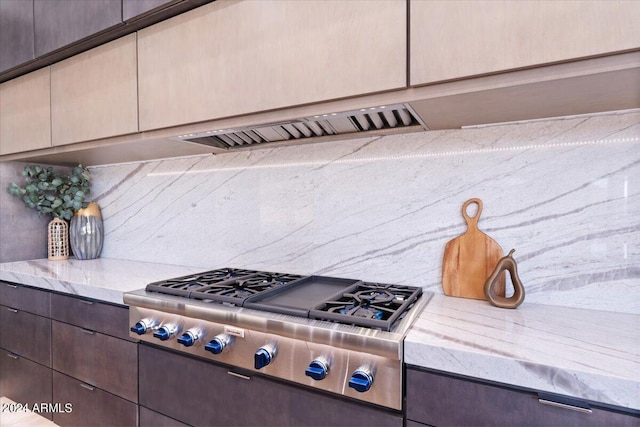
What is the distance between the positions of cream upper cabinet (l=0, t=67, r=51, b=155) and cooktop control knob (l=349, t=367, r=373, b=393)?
2.01m

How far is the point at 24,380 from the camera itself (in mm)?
1821

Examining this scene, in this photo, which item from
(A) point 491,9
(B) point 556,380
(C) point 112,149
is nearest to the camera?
(B) point 556,380

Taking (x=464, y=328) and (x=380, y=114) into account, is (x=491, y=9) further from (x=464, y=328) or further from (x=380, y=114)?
(x=464, y=328)

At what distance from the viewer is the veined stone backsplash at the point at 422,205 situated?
111cm

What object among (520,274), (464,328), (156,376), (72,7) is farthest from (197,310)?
(72,7)

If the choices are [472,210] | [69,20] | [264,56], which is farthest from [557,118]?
[69,20]

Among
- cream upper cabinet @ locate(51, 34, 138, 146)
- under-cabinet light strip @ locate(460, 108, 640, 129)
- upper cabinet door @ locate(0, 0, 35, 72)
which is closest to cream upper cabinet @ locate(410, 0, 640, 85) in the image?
under-cabinet light strip @ locate(460, 108, 640, 129)

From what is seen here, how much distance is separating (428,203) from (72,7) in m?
1.92

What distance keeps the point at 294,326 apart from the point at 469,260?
0.70 metres

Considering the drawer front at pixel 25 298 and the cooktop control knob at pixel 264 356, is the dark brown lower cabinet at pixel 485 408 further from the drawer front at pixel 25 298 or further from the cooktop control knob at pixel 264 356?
the drawer front at pixel 25 298

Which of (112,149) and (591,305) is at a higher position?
(112,149)

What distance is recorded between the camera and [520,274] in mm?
1222

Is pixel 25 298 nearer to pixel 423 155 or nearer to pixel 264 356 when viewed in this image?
pixel 264 356

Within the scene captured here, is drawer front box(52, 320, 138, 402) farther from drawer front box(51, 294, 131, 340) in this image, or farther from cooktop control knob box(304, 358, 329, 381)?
cooktop control knob box(304, 358, 329, 381)
